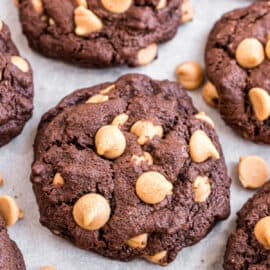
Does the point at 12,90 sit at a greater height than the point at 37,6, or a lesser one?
lesser

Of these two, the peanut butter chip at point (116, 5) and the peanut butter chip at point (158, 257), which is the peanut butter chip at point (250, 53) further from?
the peanut butter chip at point (158, 257)

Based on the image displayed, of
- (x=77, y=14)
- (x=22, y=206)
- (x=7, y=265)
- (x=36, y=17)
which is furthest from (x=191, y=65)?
(x=7, y=265)

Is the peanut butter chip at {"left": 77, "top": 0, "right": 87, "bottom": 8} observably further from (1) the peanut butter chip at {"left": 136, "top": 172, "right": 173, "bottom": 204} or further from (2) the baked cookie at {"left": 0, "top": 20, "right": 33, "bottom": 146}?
(1) the peanut butter chip at {"left": 136, "top": 172, "right": 173, "bottom": 204}

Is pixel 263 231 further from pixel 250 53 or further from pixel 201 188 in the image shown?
pixel 250 53

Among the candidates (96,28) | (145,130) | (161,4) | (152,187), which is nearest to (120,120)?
(145,130)

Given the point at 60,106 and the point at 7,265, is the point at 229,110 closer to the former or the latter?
the point at 60,106

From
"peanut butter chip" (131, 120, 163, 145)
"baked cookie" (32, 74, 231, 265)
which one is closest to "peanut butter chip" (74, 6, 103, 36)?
"baked cookie" (32, 74, 231, 265)
